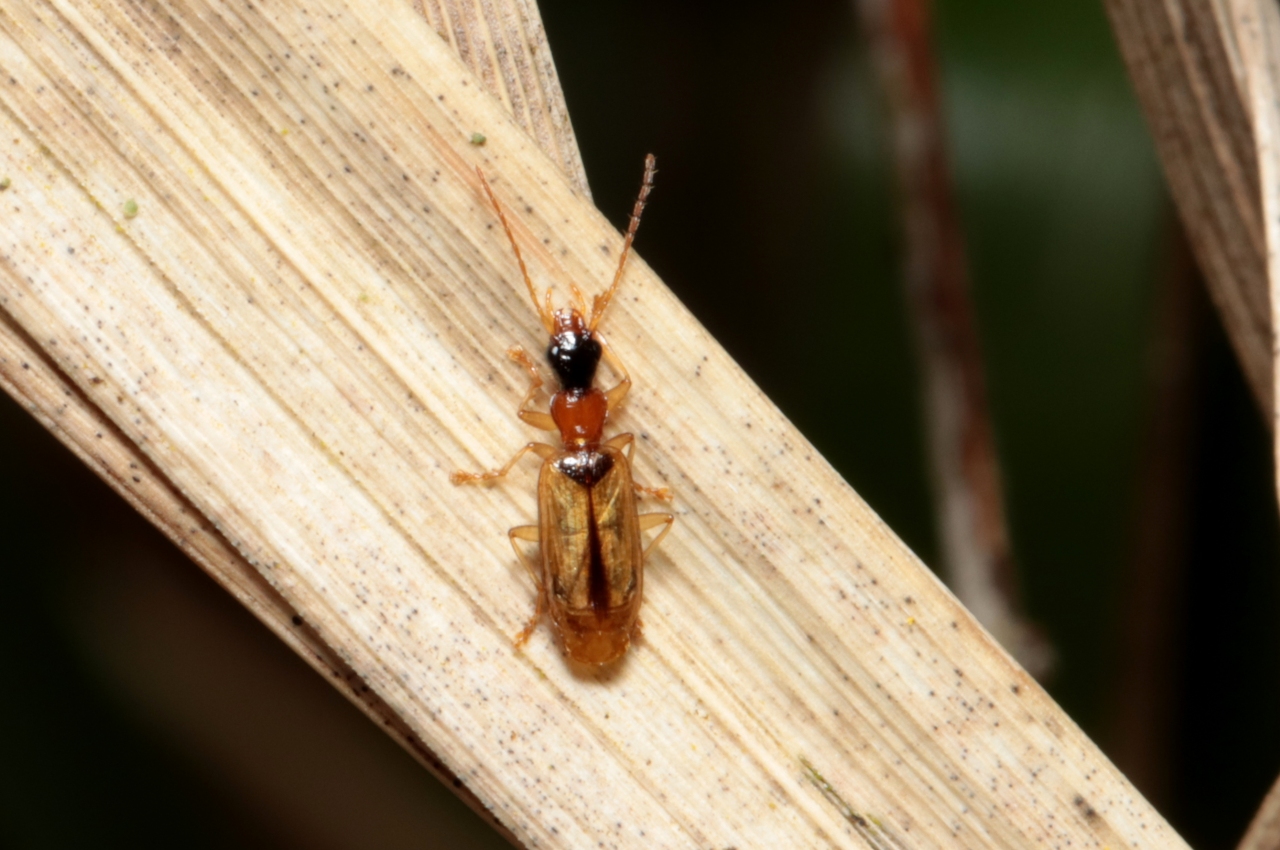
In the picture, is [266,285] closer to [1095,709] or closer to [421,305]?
[421,305]

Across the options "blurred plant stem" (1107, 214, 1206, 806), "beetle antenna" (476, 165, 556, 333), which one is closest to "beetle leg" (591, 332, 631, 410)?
"beetle antenna" (476, 165, 556, 333)

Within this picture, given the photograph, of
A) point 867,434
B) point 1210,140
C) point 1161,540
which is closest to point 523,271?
point 1210,140

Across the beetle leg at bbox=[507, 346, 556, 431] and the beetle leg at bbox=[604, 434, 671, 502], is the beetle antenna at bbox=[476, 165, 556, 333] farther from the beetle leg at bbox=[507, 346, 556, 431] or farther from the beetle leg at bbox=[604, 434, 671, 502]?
the beetle leg at bbox=[604, 434, 671, 502]

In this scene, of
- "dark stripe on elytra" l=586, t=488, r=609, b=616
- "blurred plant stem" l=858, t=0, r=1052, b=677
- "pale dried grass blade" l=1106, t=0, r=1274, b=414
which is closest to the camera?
"pale dried grass blade" l=1106, t=0, r=1274, b=414

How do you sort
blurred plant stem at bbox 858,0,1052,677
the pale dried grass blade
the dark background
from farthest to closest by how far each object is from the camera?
the dark background
blurred plant stem at bbox 858,0,1052,677
the pale dried grass blade

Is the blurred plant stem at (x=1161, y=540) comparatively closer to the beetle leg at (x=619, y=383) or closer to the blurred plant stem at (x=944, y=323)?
the blurred plant stem at (x=944, y=323)

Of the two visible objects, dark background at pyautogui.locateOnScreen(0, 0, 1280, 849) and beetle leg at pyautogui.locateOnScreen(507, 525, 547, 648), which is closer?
beetle leg at pyautogui.locateOnScreen(507, 525, 547, 648)
